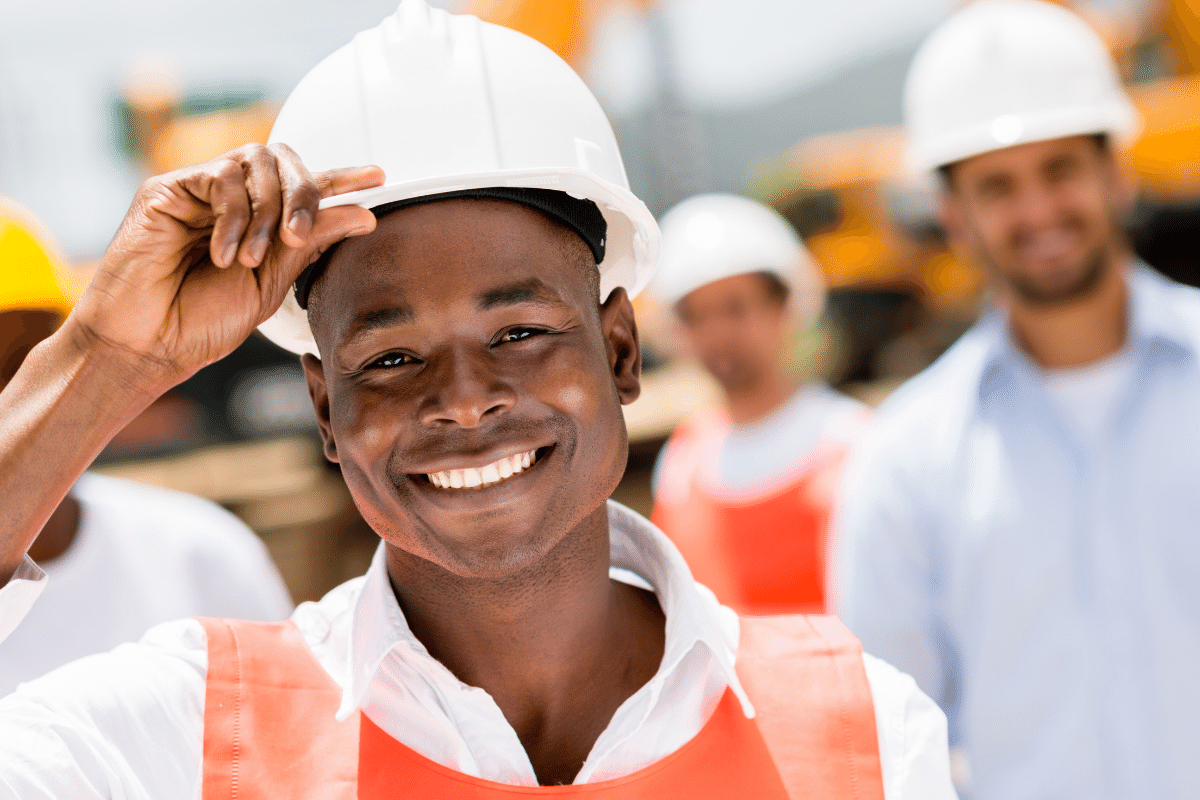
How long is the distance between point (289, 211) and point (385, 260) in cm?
26

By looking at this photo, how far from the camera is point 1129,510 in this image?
285 centimetres

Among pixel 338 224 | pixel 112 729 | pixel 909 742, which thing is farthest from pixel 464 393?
pixel 909 742

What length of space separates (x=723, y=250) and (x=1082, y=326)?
7.59 ft

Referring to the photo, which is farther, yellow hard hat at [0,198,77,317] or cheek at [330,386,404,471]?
yellow hard hat at [0,198,77,317]

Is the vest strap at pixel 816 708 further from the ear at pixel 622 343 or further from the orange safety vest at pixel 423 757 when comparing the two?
the ear at pixel 622 343

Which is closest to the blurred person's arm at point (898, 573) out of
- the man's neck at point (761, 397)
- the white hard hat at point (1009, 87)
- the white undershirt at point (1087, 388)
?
the white undershirt at point (1087, 388)

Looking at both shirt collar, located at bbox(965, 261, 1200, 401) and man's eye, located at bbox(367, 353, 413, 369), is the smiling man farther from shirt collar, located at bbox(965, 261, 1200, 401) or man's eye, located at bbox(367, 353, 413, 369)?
shirt collar, located at bbox(965, 261, 1200, 401)

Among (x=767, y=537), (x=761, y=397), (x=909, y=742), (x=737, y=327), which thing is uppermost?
(x=909, y=742)

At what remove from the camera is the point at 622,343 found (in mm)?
1857

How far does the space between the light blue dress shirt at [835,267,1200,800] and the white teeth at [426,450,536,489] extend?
5.87 ft

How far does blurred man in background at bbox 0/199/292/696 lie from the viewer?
265cm

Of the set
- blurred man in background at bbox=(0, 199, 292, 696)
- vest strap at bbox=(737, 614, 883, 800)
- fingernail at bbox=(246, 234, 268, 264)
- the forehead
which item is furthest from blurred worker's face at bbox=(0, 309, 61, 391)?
vest strap at bbox=(737, 614, 883, 800)

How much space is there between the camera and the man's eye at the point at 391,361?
1.55 meters

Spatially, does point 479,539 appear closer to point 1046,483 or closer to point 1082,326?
point 1046,483
